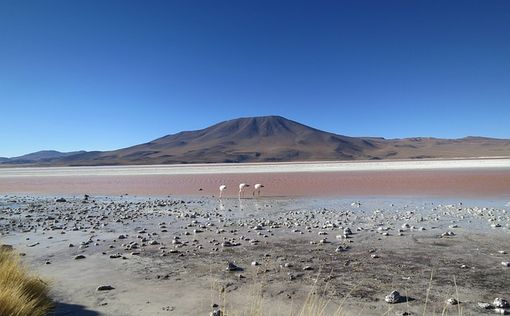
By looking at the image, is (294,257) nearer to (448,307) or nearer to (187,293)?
(187,293)

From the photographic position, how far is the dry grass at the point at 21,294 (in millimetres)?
4297

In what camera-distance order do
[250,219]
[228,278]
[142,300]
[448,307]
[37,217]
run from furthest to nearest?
1. [37,217]
2. [250,219]
3. [228,278]
4. [142,300]
5. [448,307]

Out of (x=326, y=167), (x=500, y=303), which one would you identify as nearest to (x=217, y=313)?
(x=500, y=303)

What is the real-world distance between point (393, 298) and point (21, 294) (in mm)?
4998

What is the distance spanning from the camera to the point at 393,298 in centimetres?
571

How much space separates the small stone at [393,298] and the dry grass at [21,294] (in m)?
4.67

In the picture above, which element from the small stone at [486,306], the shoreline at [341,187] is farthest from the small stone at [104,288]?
the shoreline at [341,187]

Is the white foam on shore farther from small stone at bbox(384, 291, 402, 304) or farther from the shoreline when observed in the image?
small stone at bbox(384, 291, 402, 304)

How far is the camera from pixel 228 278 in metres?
7.10

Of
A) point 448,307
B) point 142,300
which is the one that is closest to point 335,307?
point 448,307

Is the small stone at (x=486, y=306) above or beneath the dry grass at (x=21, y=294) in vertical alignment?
beneath

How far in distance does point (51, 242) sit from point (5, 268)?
5.82 meters

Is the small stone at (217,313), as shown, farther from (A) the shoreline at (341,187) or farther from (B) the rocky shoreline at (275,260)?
(A) the shoreline at (341,187)

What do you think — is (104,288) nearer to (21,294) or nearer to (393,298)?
(21,294)
